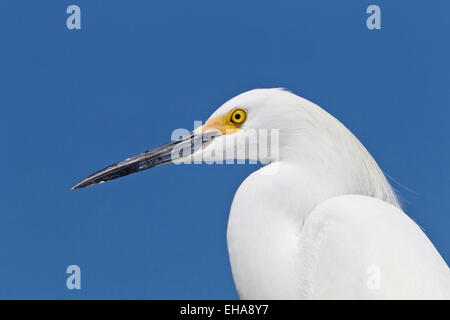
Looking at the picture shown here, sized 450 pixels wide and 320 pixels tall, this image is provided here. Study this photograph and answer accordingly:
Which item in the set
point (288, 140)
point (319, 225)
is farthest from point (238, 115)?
point (319, 225)

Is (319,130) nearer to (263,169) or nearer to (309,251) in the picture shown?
(263,169)

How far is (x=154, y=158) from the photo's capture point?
3.35 metres

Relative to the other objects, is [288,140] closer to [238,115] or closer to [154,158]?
[238,115]

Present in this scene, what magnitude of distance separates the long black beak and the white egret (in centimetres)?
11

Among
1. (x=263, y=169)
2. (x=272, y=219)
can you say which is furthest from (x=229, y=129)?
(x=272, y=219)

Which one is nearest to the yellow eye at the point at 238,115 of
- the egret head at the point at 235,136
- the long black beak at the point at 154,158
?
the egret head at the point at 235,136

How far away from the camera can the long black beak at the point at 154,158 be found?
10.6ft

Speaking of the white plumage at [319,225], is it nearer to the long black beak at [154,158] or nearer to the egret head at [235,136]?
the egret head at [235,136]

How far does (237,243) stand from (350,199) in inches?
18.9

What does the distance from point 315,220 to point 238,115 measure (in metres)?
0.57

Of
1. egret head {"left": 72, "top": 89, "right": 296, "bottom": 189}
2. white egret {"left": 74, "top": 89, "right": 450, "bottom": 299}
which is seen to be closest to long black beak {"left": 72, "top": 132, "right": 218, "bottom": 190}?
egret head {"left": 72, "top": 89, "right": 296, "bottom": 189}

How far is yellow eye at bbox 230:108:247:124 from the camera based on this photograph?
122 inches
